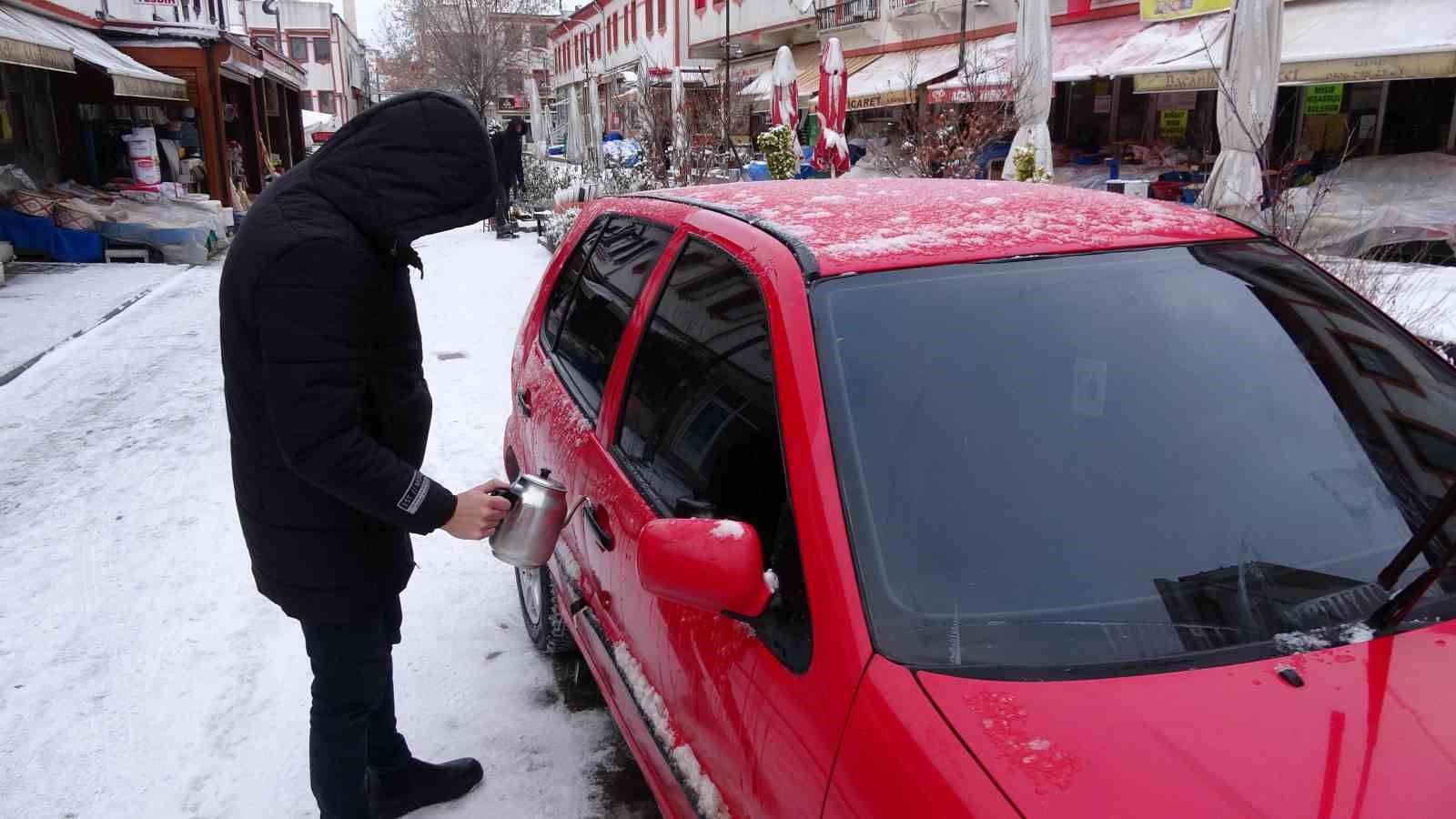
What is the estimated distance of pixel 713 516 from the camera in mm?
1889

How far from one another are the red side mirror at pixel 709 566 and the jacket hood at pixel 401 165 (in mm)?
844

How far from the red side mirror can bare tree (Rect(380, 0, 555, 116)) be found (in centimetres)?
2682

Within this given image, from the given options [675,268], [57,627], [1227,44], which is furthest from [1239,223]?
[1227,44]

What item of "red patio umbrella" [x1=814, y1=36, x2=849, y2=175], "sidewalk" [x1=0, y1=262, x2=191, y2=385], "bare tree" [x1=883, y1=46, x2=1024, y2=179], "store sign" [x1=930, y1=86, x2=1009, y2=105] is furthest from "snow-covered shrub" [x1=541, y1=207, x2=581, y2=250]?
"store sign" [x1=930, y1=86, x2=1009, y2=105]

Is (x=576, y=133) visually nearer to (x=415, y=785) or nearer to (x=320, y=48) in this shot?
(x=415, y=785)

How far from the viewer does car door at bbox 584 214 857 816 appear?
1538 mm

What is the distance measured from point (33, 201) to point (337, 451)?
13.5 m

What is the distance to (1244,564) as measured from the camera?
1578 mm

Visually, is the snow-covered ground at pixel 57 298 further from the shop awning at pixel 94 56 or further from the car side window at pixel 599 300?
the car side window at pixel 599 300

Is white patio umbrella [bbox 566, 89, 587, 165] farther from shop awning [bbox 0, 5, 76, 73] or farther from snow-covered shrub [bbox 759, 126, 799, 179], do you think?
shop awning [bbox 0, 5, 76, 73]

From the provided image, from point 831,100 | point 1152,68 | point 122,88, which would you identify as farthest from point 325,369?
point 1152,68

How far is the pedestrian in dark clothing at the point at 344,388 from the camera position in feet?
6.08

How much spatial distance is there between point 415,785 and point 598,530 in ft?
3.16

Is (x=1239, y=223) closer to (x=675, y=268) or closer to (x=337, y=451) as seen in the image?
(x=675, y=268)
